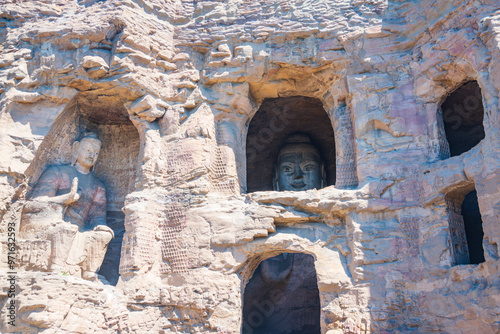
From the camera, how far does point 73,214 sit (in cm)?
848

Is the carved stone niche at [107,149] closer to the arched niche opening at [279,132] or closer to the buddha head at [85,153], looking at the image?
the buddha head at [85,153]

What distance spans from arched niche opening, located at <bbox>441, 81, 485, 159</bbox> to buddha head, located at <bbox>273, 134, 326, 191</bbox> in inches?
112

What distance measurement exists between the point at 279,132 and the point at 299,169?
1.11m

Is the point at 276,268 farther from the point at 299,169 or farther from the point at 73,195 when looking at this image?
the point at 73,195

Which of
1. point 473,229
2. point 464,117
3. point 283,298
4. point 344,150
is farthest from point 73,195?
point 464,117

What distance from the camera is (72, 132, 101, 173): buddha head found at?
9.13 m

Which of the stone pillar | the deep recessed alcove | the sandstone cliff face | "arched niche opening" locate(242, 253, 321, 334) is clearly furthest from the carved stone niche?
the deep recessed alcove

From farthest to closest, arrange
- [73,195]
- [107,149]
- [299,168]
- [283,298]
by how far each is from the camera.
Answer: [299,168], [283,298], [107,149], [73,195]

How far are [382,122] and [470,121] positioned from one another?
2.72 meters

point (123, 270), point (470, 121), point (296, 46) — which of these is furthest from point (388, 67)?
point (123, 270)

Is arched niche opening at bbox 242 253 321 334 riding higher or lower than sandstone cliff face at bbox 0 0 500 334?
lower

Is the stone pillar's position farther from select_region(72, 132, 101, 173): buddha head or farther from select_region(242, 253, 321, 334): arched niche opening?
select_region(72, 132, 101, 173): buddha head

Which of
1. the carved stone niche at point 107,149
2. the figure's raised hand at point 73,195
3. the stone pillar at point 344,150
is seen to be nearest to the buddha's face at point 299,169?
the stone pillar at point 344,150

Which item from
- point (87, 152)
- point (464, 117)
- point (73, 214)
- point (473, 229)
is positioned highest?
point (464, 117)
